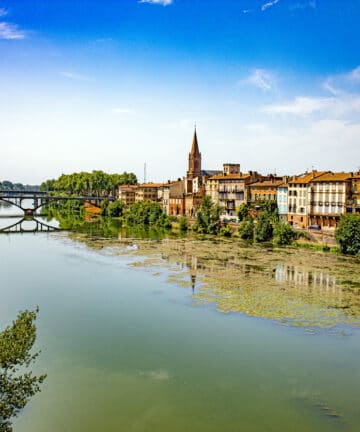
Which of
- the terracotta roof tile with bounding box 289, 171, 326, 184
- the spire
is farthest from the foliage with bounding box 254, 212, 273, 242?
the spire

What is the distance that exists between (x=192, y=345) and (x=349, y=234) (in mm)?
21404

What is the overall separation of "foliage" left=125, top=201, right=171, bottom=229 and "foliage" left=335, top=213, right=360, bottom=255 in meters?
26.2

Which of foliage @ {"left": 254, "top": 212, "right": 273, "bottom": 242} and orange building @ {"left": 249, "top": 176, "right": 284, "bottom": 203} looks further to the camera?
orange building @ {"left": 249, "top": 176, "right": 284, "bottom": 203}

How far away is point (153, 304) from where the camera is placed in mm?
20453

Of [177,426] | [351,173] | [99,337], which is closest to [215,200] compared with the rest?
[351,173]

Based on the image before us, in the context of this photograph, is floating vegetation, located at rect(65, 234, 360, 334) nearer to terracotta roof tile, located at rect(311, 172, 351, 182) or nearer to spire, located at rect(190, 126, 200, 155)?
terracotta roof tile, located at rect(311, 172, 351, 182)

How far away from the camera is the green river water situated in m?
11.2

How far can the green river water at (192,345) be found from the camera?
11.2 meters

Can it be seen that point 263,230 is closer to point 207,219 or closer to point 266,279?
point 207,219

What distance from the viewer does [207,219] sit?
49.1m

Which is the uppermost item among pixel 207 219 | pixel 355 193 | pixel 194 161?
pixel 194 161

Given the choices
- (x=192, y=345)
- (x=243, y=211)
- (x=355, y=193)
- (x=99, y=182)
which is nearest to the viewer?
(x=192, y=345)

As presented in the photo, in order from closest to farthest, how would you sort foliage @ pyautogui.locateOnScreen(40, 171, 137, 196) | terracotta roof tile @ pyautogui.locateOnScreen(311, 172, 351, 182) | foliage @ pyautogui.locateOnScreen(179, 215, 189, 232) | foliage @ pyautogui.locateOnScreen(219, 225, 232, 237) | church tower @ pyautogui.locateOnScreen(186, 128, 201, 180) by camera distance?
terracotta roof tile @ pyautogui.locateOnScreen(311, 172, 351, 182) < foliage @ pyautogui.locateOnScreen(219, 225, 232, 237) < foliage @ pyautogui.locateOnScreen(179, 215, 189, 232) < church tower @ pyautogui.locateOnScreen(186, 128, 201, 180) < foliage @ pyautogui.locateOnScreen(40, 171, 137, 196)

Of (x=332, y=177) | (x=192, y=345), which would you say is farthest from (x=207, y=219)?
(x=192, y=345)
